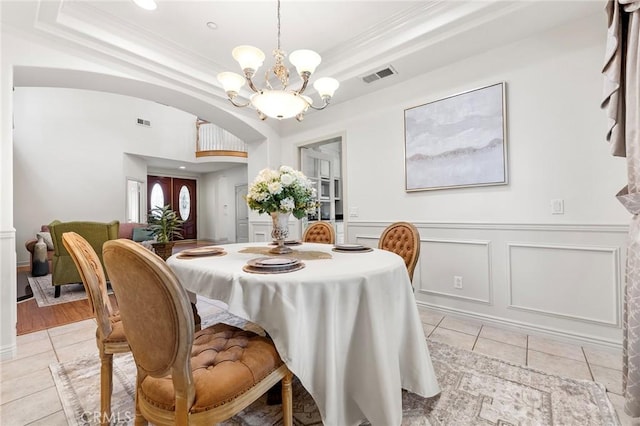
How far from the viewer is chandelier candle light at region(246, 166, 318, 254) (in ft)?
5.49

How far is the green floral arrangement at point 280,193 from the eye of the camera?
1673 millimetres

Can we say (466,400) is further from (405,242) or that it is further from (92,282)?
(92,282)

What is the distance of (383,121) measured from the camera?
10.7 feet

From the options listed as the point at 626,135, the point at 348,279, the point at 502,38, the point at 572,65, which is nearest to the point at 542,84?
the point at 572,65

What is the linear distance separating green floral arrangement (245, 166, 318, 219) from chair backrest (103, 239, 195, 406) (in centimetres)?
91

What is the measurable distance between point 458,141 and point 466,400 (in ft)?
7.08

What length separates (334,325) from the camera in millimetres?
1137

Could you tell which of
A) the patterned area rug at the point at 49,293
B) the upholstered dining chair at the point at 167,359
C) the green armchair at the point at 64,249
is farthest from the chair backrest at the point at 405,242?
the patterned area rug at the point at 49,293

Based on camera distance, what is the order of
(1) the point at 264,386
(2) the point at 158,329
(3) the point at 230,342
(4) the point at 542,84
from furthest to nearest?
1. (4) the point at 542,84
2. (3) the point at 230,342
3. (1) the point at 264,386
4. (2) the point at 158,329

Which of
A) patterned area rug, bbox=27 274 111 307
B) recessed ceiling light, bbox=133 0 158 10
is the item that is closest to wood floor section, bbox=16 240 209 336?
patterned area rug, bbox=27 274 111 307

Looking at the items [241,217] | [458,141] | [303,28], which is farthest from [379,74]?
[241,217]

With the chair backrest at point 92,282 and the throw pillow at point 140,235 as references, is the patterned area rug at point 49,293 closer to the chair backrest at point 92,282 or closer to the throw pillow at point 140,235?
the throw pillow at point 140,235

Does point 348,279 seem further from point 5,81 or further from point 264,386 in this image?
point 5,81

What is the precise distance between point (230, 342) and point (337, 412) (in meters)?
0.53
